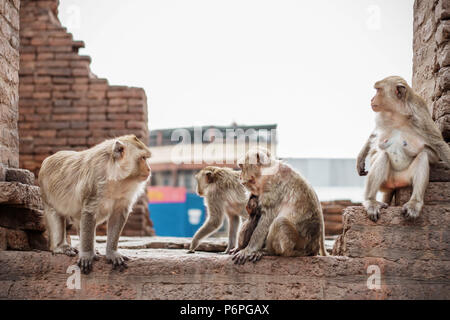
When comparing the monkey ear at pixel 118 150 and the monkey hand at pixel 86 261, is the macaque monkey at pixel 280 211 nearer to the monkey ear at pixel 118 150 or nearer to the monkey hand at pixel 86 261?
the monkey ear at pixel 118 150

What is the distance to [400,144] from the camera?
436 centimetres

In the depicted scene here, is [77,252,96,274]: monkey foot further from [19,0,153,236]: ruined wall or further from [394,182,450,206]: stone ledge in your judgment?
[19,0,153,236]: ruined wall

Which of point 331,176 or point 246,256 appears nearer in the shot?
point 246,256

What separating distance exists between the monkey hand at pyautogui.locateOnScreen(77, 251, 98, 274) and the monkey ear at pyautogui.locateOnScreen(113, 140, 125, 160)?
86 cm

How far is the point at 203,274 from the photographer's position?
4.09m

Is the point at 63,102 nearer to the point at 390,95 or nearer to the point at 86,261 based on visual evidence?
the point at 86,261

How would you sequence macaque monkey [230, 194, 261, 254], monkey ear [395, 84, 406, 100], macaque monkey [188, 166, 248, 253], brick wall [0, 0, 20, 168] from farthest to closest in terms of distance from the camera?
macaque monkey [188, 166, 248, 253]
brick wall [0, 0, 20, 168]
macaque monkey [230, 194, 261, 254]
monkey ear [395, 84, 406, 100]

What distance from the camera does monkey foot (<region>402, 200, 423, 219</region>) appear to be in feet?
13.2

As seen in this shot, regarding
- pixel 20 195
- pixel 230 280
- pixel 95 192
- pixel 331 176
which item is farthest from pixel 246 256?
pixel 331 176

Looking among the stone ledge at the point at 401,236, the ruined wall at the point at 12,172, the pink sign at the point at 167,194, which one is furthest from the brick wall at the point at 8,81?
the pink sign at the point at 167,194

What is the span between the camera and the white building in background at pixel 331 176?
11.9m

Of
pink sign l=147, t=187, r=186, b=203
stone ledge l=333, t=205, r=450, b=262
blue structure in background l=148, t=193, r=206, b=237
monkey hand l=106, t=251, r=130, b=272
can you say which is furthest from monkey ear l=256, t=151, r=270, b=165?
pink sign l=147, t=187, r=186, b=203

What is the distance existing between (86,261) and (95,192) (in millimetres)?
595
